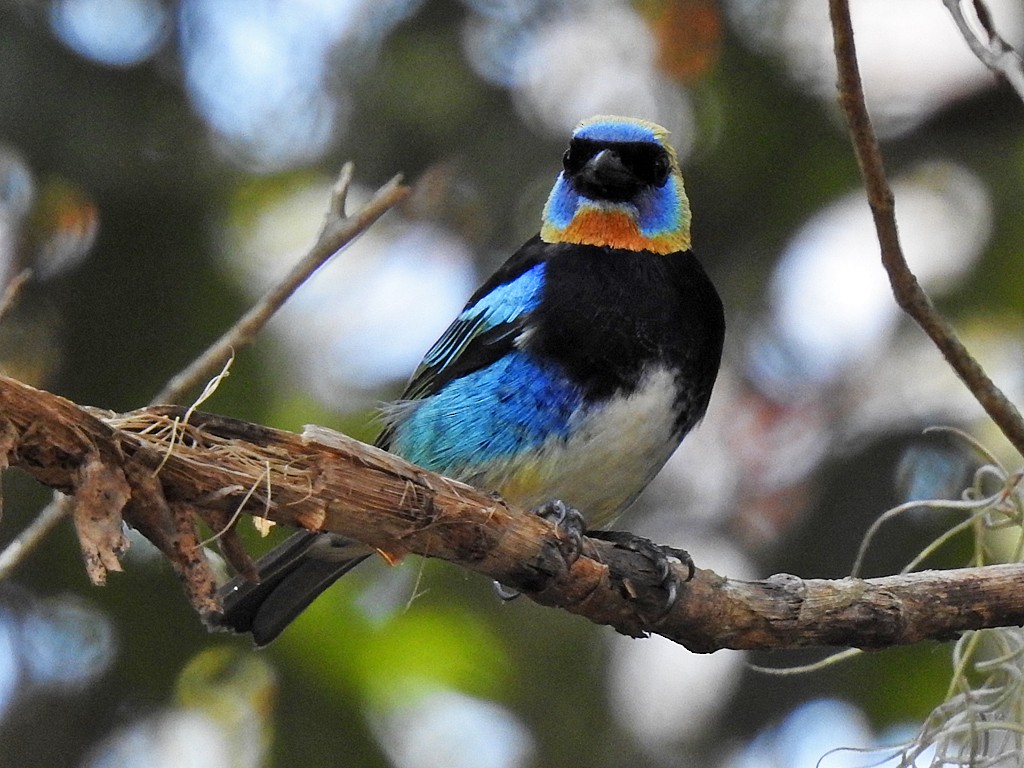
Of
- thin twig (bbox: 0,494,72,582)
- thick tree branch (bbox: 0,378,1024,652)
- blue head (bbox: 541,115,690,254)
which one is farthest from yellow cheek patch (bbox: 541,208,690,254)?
thin twig (bbox: 0,494,72,582)

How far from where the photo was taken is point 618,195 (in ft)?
13.7

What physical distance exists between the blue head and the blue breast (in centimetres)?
57

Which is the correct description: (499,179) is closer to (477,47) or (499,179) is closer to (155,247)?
(477,47)

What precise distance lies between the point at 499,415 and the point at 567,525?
602 mm

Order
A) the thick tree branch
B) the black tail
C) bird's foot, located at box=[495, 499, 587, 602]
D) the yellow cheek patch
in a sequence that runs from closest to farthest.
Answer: the thick tree branch
bird's foot, located at box=[495, 499, 587, 602]
the black tail
the yellow cheek patch

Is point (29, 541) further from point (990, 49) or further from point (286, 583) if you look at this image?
point (990, 49)

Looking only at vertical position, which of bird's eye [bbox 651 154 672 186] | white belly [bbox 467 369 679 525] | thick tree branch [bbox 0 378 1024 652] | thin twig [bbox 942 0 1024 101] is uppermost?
thin twig [bbox 942 0 1024 101]

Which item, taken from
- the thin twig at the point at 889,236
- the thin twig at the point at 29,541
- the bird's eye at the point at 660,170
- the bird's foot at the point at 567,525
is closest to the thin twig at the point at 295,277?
the thin twig at the point at 29,541

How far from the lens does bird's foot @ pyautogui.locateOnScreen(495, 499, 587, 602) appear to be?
293cm

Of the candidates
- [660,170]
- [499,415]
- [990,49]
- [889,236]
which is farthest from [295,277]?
[990,49]

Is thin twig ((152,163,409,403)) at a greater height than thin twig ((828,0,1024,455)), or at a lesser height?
lesser

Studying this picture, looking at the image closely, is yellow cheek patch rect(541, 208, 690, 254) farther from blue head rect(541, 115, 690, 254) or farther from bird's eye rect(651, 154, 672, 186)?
bird's eye rect(651, 154, 672, 186)

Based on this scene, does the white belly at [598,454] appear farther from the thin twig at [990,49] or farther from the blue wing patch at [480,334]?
the thin twig at [990,49]

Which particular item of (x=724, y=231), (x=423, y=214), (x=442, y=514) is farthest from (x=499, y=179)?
(x=442, y=514)
